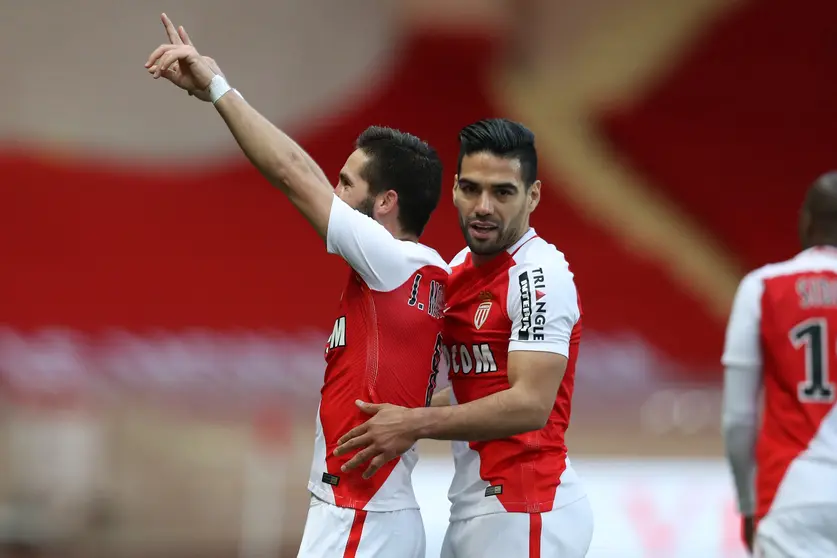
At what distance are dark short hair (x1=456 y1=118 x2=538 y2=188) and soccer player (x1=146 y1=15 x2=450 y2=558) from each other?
19 cm

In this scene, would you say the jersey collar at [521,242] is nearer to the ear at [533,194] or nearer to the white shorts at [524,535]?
the ear at [533,194]

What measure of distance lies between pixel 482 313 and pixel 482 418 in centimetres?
37

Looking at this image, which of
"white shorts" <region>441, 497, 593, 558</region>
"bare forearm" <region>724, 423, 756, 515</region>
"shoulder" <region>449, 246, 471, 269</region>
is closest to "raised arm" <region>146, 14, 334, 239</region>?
"shoulder" <region>449, 246, 471, 269</region>

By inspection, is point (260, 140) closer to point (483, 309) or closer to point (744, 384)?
point (483, 309)

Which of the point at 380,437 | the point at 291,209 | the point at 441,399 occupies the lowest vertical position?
the point at 380,437

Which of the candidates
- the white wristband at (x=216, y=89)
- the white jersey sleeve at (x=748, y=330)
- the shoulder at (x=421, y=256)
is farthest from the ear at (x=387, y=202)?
the white jersey sleeve at (x=748, y=330)

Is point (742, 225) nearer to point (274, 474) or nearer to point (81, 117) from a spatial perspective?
point (274, 474)

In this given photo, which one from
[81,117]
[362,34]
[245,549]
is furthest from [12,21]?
[245,549]

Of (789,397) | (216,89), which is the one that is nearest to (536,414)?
(789,397)

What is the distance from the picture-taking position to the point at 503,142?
307cm

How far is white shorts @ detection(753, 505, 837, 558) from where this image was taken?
2.96m

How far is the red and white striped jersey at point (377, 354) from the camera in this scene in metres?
2.93

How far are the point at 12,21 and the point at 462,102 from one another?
16.9 ft

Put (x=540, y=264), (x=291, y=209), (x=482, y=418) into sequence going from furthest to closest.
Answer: (x=291, y=209), (x=540, y=264), (x=482, y=418)
